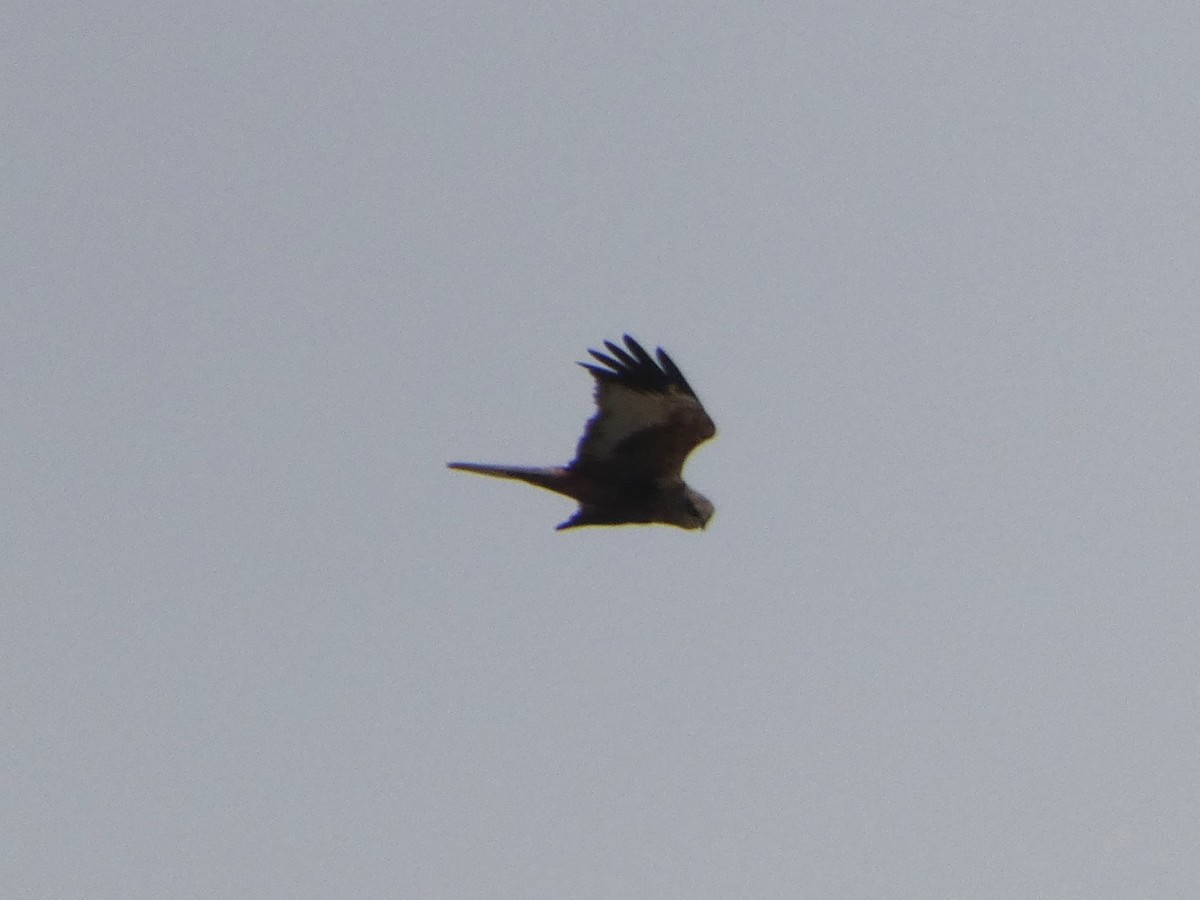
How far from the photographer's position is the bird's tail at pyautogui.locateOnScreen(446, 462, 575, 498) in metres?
25.1

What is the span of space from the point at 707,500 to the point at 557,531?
142 cm

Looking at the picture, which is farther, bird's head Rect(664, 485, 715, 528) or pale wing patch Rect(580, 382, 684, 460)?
bird's head Rect(664, 485, 715, 528)

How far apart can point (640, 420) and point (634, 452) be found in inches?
15.9

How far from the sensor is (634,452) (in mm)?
25766

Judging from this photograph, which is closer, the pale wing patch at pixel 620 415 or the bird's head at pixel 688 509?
the pale wing patch at pixel 620 415

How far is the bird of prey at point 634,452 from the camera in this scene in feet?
82.6

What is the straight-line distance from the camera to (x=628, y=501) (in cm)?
2605

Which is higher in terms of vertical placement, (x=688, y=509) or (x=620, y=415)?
(x=620, y=415)

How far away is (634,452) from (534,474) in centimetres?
90

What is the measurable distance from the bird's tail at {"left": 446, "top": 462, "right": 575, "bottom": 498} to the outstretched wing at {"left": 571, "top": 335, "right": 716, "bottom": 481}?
0.16 metres

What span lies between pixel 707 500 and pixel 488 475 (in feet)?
7.41

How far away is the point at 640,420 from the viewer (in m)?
25.5

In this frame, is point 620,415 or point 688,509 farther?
point 688,509

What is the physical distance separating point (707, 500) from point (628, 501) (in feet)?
2.62
